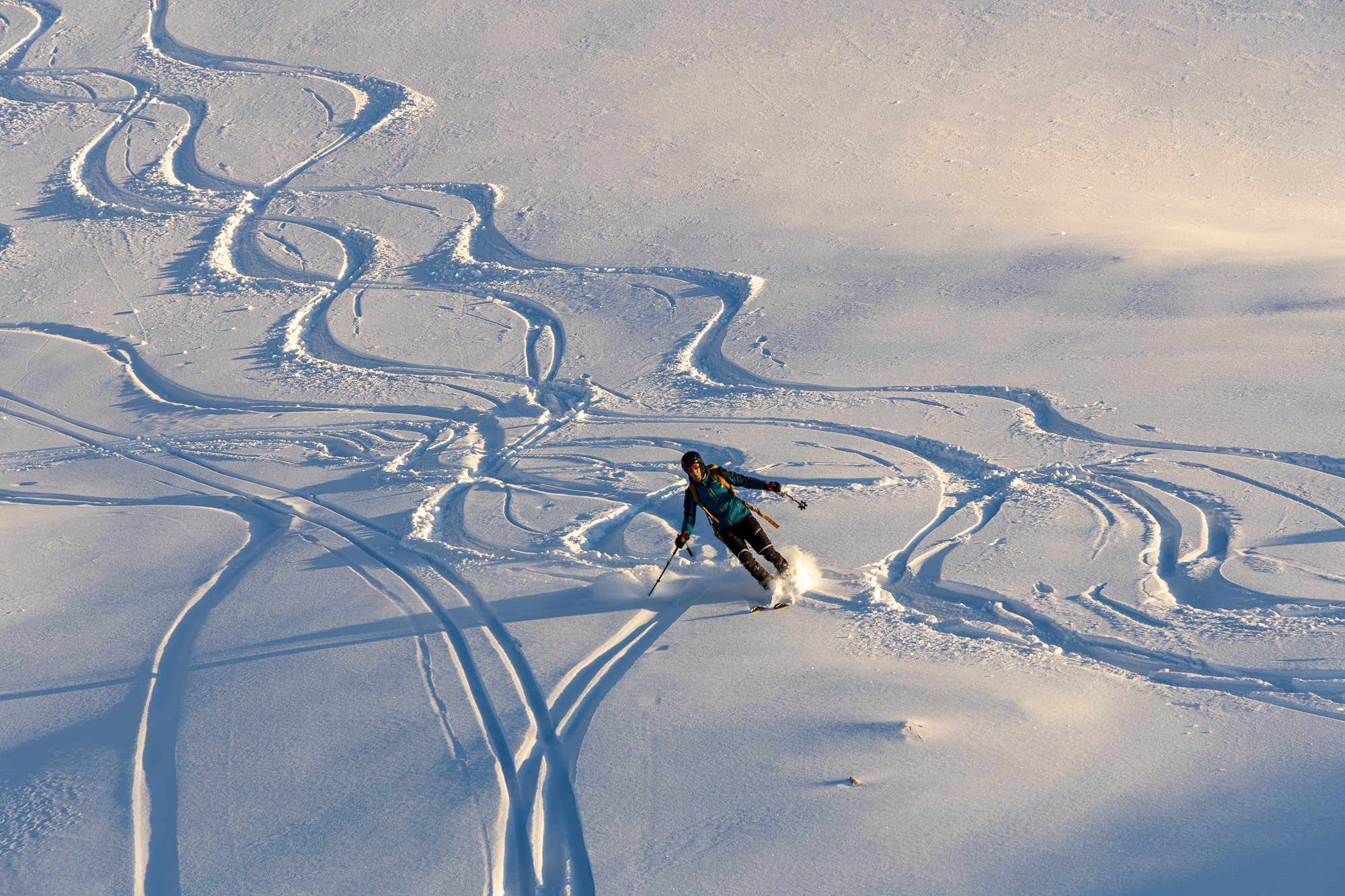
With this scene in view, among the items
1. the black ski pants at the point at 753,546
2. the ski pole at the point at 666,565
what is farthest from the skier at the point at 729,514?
the ski pole at the point at 666,565

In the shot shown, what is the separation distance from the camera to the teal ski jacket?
571 centimetres

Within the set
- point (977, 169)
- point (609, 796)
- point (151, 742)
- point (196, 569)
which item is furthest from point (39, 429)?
point (977, 169)

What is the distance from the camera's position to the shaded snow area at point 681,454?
166 inches

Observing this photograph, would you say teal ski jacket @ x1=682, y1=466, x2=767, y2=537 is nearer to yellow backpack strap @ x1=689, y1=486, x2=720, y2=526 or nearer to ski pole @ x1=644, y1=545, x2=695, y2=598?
yellow backpack strap @ x1=689, y1=486, x2=720, y2=526

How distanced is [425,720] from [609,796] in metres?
1.20

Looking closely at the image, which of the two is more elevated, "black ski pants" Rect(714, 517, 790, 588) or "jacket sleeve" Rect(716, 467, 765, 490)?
"jacket sleeve" Rect(716, 467, 765, 490)

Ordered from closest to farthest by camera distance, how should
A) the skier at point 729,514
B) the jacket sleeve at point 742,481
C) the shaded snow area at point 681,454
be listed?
the shaded snow area at point 681,454, the skier at point 729,514, the jacket sleeve at point 742,481

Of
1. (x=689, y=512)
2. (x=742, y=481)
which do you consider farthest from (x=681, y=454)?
(x=689, y=512)

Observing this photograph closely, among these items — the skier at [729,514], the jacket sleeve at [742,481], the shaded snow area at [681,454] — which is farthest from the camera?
the jacket sleeve at [742,481]

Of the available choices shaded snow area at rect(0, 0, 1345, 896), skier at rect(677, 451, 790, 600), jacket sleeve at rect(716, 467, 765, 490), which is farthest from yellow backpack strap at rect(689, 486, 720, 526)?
shaded snow area at rect(0, 0, 1345, 896)

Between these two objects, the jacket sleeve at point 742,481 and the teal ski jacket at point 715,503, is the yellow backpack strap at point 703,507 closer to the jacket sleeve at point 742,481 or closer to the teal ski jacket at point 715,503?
the teal ski jacket at point 715,503

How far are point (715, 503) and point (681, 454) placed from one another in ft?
6.48

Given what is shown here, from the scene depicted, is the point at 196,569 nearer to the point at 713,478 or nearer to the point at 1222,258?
the point at 713,478

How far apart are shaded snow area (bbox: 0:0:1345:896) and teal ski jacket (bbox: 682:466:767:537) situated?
52cm
